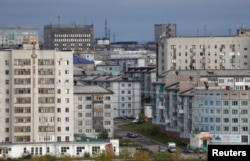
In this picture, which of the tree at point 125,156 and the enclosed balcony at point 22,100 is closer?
the tree at point 125,156

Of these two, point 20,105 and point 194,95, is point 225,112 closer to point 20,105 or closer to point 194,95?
point 194,95

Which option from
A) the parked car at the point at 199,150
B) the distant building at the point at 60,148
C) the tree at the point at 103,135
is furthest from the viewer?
the tree at the point at 103,135

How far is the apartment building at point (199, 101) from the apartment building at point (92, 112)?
2876 mm

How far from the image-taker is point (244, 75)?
37031 millimetres

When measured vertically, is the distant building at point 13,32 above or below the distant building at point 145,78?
above

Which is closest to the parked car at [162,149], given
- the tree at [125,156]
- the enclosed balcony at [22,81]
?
the tree at [125,156]

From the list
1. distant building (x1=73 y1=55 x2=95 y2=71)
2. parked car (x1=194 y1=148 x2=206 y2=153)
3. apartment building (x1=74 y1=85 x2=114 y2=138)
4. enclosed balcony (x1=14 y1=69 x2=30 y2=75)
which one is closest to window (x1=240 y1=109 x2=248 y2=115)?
parked car (x1=194 y1=148 x2=206 y2=153)

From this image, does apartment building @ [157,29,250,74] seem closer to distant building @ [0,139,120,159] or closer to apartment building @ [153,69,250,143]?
apartment building @ [153,69,250,143]

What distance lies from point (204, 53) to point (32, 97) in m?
23.6

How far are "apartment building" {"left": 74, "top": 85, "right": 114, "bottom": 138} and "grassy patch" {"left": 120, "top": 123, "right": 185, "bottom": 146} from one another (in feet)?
7.81

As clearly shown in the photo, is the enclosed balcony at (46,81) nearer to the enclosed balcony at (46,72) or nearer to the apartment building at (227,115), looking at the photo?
the enclosed balcony at (46,72)

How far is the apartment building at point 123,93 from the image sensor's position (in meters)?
44.5

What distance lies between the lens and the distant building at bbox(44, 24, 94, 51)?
300 feet

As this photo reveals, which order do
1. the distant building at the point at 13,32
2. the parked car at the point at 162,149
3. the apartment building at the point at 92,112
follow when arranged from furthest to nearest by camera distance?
the distant building at the point at 13,32
the apartment building at the point at 92,112
the parked car at the point at 162,149
